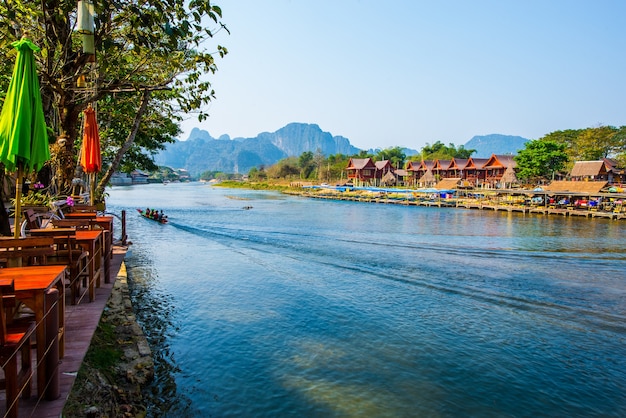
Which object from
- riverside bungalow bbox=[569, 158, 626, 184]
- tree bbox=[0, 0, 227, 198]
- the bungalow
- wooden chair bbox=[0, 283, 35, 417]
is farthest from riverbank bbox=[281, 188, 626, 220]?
wooden chair bbox=[0, 283, 35, 417]

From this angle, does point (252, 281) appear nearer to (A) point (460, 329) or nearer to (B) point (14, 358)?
(A) point (460, 329)

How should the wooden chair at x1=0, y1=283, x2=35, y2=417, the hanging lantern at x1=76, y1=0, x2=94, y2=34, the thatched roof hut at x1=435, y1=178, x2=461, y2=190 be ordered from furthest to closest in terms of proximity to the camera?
the thatched roof hut at x1=435, y1=178, x2=461, y2=190
the hanging lantern at x1=76, y1=0, x2=94, y2=34
the wooden chair at x1=0, y1=283, x2=35, y2=417

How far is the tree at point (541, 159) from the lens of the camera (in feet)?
190

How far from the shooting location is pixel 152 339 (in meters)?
9.04

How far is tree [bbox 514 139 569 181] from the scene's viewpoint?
2280 inches

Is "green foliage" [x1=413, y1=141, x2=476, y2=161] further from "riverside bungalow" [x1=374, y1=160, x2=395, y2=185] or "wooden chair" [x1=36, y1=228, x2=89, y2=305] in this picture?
"wooden chair" [x1=36, y1=228, x2=89, y2=305]

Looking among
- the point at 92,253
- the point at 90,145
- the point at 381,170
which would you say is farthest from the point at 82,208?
the point at 381,170

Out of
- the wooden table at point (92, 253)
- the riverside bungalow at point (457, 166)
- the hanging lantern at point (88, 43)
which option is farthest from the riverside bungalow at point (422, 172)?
the hanging lantern at point (88, 43)

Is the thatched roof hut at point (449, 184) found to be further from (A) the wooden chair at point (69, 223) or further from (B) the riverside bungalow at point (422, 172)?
(A) the wooden chair at point (69, 223)

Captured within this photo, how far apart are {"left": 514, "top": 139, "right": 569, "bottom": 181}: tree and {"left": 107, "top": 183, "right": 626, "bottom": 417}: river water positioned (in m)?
41.5

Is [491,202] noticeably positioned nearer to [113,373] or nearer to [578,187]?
[578,187]

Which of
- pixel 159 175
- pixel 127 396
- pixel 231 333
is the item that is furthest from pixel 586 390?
pixel 159 175

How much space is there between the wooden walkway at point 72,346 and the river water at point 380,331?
172 cm

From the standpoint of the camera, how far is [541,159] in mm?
57656
